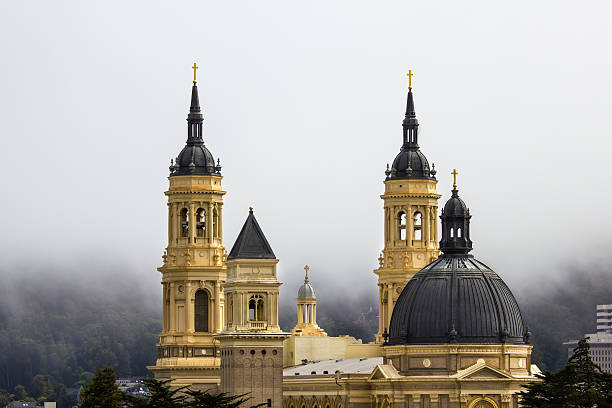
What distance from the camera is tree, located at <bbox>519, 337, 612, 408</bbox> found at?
14888 cm

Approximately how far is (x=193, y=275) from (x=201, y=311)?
147 inches

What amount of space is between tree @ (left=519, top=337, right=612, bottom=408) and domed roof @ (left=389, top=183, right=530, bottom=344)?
15895 millimetres

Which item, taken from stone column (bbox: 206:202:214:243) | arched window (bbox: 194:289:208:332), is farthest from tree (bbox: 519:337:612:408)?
stone column (bbox: 206:202:214:243)

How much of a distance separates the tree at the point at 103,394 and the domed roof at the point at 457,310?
23.0 m

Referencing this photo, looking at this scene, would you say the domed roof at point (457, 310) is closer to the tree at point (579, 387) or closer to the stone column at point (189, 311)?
the tree at point (579, 387)

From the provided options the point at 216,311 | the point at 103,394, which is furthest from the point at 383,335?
the point at 103,394

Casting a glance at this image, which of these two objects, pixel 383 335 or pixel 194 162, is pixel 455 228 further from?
pixel 194 162

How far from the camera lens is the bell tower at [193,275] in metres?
195

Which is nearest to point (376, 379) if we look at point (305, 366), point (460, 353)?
point (460, 353)

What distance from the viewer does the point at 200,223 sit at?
19888 cm

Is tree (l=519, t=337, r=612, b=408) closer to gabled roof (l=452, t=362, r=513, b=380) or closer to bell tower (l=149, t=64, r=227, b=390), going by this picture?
gabled roof (l=452, t=362, r=513, b=380)

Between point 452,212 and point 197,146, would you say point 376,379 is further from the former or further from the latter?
point 197,146

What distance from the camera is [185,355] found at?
195 m

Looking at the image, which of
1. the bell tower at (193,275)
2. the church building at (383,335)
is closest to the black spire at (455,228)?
the church building at (383,335)
